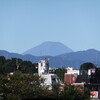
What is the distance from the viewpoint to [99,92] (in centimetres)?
10525

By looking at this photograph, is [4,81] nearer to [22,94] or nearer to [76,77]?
[22,94]

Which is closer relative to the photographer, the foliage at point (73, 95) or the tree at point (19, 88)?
the foliage at point (73, 95)

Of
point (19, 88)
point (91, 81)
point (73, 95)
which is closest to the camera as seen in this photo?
point (73, 95)

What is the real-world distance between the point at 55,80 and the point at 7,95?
173 feet

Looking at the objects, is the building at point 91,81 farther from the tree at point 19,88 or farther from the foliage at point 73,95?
the tree at point 19,88

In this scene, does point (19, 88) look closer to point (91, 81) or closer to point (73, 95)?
point (73, 95)

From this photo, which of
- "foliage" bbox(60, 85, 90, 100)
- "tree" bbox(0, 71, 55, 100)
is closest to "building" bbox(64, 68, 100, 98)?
"foliage" bbox(60, 85, 90, 100)

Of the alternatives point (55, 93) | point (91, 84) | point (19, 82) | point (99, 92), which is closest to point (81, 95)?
point (55, 93)

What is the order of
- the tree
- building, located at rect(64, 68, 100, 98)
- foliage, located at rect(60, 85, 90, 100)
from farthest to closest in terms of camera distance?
building, located at rect(64, 68, 100, 98), the tree, foliage, located at rect(60, 85, 90, 100)

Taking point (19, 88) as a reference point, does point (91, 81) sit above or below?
above

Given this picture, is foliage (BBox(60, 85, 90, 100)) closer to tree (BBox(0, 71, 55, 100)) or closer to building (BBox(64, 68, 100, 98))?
tree (BBox(0, 71, 55, 100))

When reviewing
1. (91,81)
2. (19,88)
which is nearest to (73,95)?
(19,88)

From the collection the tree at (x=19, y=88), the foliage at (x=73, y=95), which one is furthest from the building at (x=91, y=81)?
the tree at (x=19, y=88)

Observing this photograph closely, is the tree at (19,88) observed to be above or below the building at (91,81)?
below
